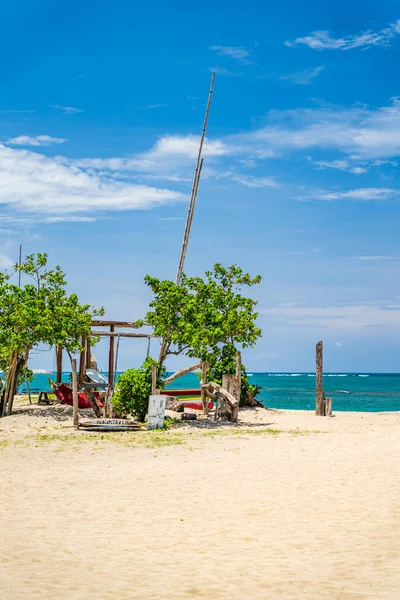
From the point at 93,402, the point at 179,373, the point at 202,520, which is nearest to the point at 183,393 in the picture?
the point at 179,373

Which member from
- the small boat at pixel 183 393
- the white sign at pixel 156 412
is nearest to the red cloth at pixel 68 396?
the white sign at pixel 156 412

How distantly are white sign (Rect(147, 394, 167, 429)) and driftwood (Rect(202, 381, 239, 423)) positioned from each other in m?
3.01

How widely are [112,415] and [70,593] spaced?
18.2m

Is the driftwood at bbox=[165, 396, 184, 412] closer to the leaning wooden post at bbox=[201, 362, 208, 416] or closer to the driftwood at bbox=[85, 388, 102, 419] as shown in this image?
the leaning wooden post at bbox=[201, 362, 208, 416]

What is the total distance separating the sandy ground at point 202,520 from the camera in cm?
763

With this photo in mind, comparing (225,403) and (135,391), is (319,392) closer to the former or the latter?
(225,403)

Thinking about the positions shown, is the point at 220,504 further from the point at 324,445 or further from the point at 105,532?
the point at 324,445

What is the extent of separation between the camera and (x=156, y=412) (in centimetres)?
2283

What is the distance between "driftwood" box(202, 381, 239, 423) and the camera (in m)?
25.3

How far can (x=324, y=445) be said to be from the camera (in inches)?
721

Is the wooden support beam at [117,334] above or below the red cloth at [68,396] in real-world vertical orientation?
above

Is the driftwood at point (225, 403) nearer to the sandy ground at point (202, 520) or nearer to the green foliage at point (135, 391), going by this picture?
the green foliage at point (135, 391)

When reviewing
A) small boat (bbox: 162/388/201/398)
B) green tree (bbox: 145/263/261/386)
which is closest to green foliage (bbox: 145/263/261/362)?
green tree (bbox: 145/263/261/386)

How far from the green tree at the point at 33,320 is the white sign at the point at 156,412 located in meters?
4.86
